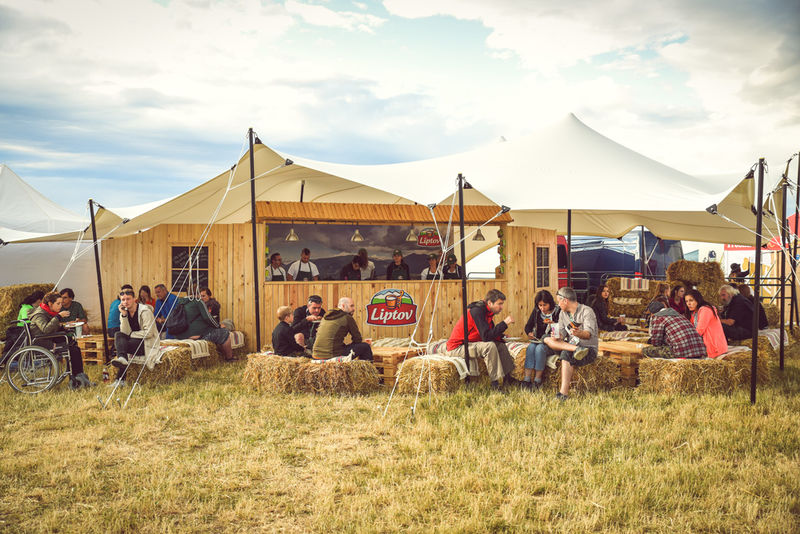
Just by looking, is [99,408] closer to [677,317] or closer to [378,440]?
[378,440]

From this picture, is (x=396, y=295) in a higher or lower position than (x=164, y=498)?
higher

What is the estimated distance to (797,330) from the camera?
1080cm

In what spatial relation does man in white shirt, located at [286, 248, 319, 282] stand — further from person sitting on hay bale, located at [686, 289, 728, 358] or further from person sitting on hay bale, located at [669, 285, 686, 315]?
person sitting on hay bale, located at [686, 289, 728, 358]

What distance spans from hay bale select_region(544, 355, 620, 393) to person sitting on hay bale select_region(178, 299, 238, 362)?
4747 mm

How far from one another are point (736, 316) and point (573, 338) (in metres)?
3.35

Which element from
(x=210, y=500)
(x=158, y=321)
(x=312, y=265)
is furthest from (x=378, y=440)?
(x=312, y=265)

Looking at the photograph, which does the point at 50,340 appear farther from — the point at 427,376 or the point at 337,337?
the point at 427,376

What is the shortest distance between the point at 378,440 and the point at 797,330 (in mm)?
9318

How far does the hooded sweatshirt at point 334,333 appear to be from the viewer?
6832 millimetres

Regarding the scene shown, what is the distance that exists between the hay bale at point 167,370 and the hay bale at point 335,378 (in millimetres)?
1794

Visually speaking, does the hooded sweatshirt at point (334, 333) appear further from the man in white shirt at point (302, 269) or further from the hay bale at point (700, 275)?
the hay bale at point (700, 275)

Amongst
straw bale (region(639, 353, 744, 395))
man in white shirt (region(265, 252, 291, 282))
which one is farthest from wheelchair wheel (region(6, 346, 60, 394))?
straw bale (region(639, 353, 744, 395))

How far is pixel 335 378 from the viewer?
6.46 metres

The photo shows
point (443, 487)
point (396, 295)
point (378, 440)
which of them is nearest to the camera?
point (443, 487)
